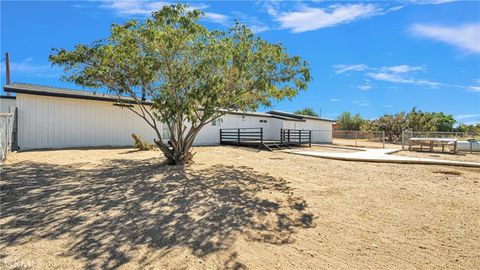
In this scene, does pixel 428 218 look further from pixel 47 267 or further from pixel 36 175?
pixel 36 175

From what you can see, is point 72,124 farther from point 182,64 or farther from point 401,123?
point 401,123

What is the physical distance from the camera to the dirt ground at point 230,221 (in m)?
3.47

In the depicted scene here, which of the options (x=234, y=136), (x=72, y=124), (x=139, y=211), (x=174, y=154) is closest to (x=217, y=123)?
(x=234, y=136)

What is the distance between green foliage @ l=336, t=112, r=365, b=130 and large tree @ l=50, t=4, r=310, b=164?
43043 mm

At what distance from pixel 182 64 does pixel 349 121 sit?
45629 mm

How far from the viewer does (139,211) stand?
4992mm

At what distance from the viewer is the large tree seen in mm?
7984

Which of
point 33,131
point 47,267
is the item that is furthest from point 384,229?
point 33,131

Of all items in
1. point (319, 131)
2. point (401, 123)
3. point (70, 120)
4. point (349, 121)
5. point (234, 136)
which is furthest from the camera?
point (349, 121)

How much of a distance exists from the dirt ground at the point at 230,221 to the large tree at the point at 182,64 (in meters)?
2.42

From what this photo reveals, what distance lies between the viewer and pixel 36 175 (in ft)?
23.9

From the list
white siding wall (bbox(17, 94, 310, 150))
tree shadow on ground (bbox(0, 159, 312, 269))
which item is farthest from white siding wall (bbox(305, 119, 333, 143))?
tree shadow on ground (bbox(0, 159, 312, 269))

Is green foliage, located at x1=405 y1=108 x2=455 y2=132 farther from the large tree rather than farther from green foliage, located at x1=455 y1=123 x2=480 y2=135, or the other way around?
the large tree

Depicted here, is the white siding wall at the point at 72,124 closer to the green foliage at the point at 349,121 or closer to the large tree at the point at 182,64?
the large tree at the point at 182,64
